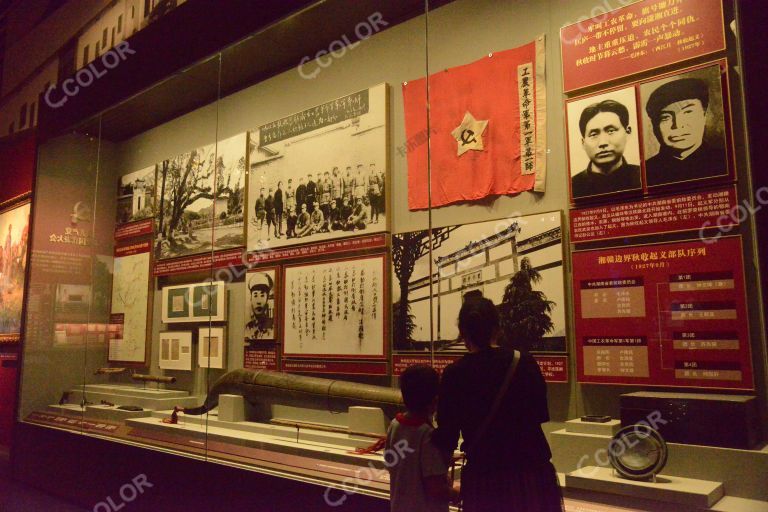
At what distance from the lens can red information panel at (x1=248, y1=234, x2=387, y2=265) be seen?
3.94 meters

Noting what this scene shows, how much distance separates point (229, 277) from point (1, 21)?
4837mm

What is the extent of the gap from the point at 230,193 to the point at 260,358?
1268 mm

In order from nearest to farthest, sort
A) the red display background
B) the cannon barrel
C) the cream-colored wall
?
the cannon barrel
the cream-colored wall
the red display background

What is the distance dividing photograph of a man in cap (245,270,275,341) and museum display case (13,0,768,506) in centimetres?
2

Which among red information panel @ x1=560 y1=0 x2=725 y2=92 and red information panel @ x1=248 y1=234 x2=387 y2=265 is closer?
red information panel @ x1=560 y1=0 x2=725 y2=92

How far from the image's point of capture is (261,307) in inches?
177

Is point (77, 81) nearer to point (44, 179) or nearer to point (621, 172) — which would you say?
point (44, 179)

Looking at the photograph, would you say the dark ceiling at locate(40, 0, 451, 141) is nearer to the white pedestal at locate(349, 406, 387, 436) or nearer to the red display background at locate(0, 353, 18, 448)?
the white pedestal at locate(349, 406, 387, 436)

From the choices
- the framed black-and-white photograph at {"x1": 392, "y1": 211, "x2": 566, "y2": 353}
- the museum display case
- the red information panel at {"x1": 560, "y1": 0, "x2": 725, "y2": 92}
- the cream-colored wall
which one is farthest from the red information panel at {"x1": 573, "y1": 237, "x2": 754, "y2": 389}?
the cream-colored wall

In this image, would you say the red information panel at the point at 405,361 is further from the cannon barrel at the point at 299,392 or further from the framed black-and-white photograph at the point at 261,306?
the framed black-and-white photograph at the point at 261,306

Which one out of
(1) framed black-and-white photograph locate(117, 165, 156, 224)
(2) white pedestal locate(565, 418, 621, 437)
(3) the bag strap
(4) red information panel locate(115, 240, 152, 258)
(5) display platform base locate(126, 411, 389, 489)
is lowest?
(5) display platform base locate(126, 411, 389, 489)

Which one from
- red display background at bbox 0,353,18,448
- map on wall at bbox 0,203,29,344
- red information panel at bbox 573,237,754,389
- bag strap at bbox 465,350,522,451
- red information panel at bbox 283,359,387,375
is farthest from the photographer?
red display background at bbox 0,353,18,448

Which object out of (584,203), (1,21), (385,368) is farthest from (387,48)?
(1,21)

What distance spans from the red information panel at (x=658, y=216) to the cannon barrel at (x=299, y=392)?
1.30 metres
